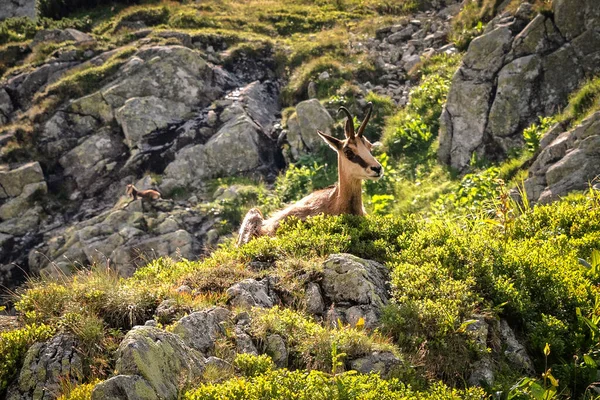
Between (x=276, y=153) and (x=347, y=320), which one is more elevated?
(x=347, y=320)

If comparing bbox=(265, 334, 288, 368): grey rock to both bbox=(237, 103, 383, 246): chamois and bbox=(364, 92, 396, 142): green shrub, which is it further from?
bbox=(364, 92, 396, 142): green shrub

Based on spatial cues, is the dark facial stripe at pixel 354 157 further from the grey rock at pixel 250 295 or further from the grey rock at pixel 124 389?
the grey rock at pixel 124 389

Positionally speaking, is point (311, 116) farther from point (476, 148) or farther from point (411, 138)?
point (476, 148)

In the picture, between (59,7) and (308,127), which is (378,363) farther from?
(59,7)

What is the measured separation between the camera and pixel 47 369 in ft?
19.3

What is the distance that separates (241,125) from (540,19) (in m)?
11.4

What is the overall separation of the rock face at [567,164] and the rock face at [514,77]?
275 centimetres

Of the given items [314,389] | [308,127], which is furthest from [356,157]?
[308,127]

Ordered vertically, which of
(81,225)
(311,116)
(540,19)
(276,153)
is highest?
(540,19)

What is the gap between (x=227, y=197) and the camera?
20719mm

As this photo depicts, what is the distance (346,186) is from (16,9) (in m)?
40.5

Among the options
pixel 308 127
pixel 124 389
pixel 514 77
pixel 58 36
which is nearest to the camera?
pixel 124 389

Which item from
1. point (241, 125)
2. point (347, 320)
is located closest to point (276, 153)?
point (241, 125)

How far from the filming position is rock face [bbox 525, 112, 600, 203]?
12.9m
